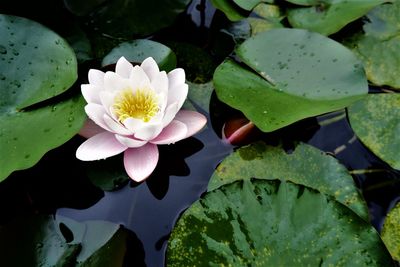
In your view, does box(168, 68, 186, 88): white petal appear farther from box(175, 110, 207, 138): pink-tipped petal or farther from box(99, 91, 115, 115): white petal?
box(99, 91, 115, 115): white petal

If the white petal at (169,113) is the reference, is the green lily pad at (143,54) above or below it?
above

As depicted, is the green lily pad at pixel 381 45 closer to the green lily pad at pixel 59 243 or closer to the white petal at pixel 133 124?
the white petal at pixel 133 124

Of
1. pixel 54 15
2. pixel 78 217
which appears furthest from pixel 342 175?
pixel 54 15

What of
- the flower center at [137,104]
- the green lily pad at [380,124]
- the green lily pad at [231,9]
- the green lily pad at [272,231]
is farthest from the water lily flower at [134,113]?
the green lily pad at [380,124]

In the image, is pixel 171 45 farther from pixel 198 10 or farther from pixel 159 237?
pixel 159 237

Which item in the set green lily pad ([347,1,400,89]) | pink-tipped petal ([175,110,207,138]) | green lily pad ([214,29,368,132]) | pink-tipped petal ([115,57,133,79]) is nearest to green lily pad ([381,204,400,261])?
green lily pad ([214,29,368,132])

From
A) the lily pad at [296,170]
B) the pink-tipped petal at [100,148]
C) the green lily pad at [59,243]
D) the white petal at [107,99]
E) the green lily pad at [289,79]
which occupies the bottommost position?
the green lily pad at [59,243]
